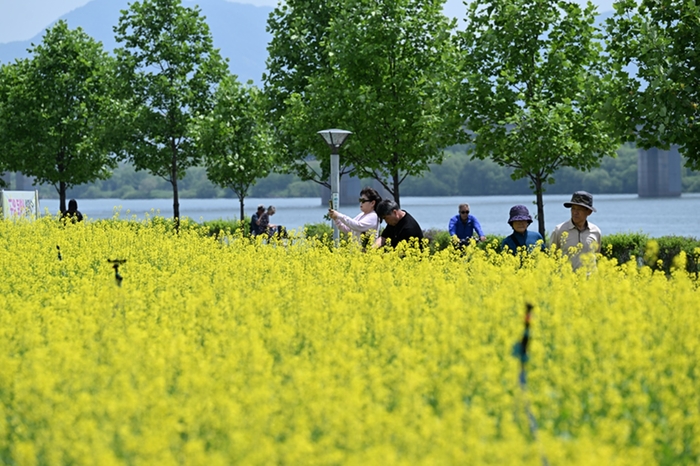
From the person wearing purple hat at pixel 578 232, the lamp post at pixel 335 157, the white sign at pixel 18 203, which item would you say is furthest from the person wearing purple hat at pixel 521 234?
the white sign at pixel 18 203

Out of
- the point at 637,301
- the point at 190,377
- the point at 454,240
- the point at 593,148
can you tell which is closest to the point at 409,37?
the point at 593,148

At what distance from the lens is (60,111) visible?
38.4 meters

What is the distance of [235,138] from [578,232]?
84.7 feet

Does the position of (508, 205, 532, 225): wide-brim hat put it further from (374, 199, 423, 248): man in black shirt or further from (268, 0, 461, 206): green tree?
(268, 0, 461, 206): green tree

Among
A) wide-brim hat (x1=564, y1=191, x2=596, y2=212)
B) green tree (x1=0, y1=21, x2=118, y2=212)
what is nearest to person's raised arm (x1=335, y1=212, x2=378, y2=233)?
wide-brim hat (x1=564, y1=191, x2=596, y2=212)

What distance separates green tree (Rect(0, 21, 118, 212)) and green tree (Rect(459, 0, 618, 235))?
67.7 feet

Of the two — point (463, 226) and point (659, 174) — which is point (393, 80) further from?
point (659, 174)

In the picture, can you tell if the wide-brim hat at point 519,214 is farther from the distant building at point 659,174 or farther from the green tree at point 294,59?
the distant building at point 659,174

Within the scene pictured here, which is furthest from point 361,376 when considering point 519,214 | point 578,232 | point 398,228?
point 398,228

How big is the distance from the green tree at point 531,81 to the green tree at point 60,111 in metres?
20.6

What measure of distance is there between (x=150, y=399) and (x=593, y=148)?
17.4 meters

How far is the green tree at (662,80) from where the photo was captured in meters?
14.7

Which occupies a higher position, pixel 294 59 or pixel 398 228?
pixel 294 59

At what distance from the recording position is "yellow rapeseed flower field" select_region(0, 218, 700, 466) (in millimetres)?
4250
